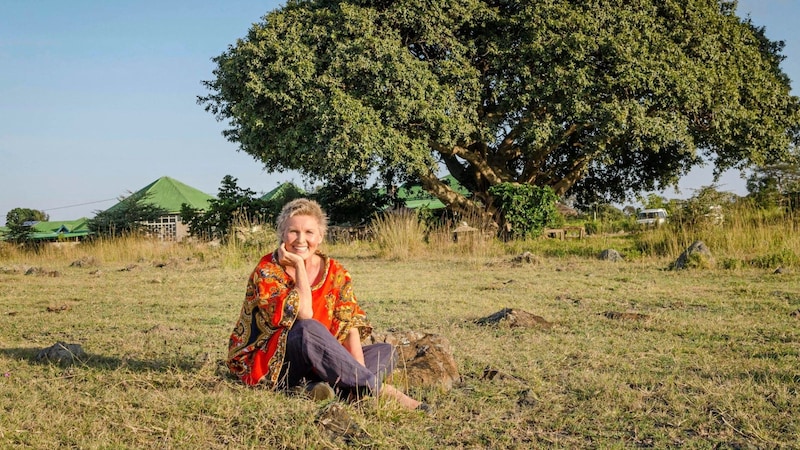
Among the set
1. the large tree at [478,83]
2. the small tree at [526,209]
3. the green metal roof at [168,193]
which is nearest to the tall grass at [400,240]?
the large tree at [478,83]

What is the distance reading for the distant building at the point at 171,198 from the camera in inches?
1002

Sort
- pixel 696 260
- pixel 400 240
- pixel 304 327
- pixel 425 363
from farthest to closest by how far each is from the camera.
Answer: pixel 400 240 → pixel 696 260 → pixel 425 363 → pixel 304 327

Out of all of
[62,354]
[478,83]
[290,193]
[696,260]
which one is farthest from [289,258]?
[290,193]

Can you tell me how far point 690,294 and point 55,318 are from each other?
22.1 feet

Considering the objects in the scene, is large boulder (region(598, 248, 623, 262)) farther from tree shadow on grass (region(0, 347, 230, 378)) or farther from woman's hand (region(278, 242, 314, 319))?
woman's hand (region(278, 242, 314, 319))

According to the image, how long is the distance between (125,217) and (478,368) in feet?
65.2

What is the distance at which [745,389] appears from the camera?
13.1 feet

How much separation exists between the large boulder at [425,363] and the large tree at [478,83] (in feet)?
35.8

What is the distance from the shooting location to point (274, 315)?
12.0 ft

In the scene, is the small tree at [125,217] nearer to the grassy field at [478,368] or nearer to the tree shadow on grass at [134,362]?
the grassy field at [478,368]

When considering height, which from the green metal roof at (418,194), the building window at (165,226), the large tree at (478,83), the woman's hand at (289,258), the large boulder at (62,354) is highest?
the large tree at (478,83)

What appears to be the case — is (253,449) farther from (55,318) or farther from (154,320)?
(55,318)

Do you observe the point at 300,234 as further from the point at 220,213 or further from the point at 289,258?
the point at 220,213

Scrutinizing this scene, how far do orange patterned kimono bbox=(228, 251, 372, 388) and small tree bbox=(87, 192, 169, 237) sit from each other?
1795 cm
